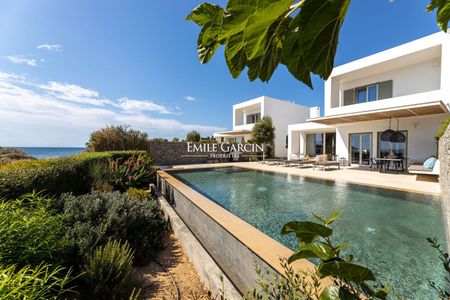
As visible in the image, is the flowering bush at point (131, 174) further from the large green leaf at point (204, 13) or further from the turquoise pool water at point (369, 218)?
the large green leaf at point (204, 13)

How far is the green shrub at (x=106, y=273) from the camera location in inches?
106

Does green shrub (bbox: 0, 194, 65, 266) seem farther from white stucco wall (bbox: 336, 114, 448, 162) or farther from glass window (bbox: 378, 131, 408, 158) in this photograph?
white stucco wall (bbox: 336, 114, 448, 162)

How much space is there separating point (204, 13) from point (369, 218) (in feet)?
22.1

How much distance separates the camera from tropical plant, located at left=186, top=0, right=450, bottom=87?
1.49 feet

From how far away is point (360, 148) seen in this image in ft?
48.5

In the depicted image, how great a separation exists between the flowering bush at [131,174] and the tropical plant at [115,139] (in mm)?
4011

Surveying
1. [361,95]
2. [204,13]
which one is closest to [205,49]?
[204,13]

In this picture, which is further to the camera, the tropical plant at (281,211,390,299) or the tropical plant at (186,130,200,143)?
the tropical plant at (186,130,200,143)

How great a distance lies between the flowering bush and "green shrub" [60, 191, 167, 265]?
2996 mm

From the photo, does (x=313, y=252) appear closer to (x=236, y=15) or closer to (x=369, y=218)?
(x=236, y=15)

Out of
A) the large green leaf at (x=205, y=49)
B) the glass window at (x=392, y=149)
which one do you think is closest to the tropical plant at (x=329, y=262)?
the large green leaf at (x=205, y=49)

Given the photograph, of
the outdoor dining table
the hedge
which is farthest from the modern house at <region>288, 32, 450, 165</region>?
the hedge

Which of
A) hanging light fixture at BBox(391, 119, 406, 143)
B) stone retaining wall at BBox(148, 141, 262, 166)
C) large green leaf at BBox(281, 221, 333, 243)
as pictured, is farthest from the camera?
stone retaining wall at BBox(148, 141, 262, 166)

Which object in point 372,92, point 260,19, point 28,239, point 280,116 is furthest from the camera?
point 280,116
